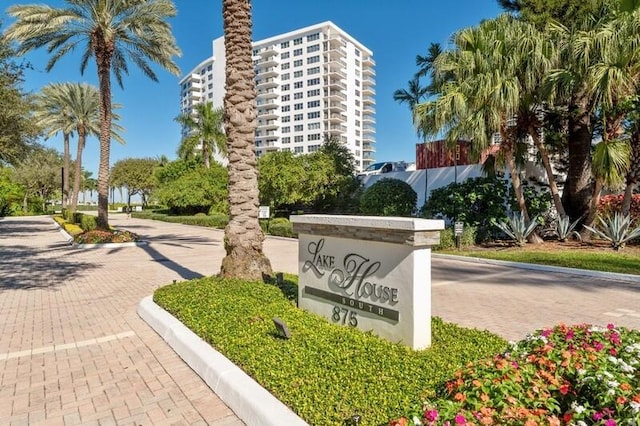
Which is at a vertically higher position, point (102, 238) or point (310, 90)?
point (310, 90)

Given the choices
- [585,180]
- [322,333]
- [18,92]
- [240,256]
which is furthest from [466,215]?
[18,92]

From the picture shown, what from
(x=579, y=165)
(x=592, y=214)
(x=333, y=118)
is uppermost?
(x=333, y=118)

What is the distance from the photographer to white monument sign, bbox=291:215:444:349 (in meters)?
4.12

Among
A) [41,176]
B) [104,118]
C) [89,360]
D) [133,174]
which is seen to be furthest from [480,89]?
[41,176]

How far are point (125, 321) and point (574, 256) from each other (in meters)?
12.3

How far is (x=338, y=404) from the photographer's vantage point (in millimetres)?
3129

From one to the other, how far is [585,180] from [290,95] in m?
77.1

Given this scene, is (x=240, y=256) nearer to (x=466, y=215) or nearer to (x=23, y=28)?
(x=466, y=215)

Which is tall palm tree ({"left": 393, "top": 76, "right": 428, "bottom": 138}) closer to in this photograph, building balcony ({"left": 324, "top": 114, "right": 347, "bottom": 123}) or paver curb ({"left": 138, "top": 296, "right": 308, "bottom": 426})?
paver curb ({"left": 138, "top": 296, "right": 308, "bottom": 426})

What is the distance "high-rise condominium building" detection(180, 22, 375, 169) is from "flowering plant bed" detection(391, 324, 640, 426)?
3045 inches

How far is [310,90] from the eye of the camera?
8412cm

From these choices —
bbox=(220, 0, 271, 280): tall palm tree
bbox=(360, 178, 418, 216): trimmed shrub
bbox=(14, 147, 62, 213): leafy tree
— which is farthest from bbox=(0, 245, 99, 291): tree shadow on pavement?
bbox=(14, 147, 62, 213): leafy tree

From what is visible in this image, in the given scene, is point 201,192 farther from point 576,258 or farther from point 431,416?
point 431,416

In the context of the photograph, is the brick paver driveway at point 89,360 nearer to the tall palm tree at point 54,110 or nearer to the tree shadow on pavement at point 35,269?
the tree shadow on pavement at point 35,269
